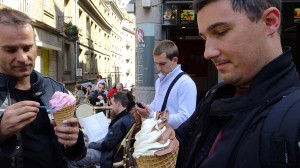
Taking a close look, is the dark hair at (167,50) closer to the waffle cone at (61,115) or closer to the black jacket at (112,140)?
the black jacket at (112,140)

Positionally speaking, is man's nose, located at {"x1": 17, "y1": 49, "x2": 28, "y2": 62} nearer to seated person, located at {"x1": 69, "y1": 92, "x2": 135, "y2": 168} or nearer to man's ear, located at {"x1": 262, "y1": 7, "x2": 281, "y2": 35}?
man's ear, located at {"x1": 262, "y1": 7, "x2": 281, "y2": 35}

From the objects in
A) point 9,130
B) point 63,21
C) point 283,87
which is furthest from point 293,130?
point 63,21

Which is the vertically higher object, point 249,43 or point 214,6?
point 214,6

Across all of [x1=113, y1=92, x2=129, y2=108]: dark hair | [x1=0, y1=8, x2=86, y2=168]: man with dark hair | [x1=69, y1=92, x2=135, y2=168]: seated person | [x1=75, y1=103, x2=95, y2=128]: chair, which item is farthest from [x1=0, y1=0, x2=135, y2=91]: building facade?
[x1=0, y1=8, x2=86, y2=168]: man with dark hair

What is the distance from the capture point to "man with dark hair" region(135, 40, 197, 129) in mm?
3326

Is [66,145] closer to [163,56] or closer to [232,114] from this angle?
[232,114]

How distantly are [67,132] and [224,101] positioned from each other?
105cm

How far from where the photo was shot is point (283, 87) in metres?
1.17

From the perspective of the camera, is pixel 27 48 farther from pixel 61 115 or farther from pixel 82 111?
pixel 82 111

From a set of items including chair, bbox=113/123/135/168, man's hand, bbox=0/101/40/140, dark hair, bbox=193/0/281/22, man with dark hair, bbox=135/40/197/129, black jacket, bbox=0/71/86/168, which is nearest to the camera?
dark hair, bbox=193/0/281/22

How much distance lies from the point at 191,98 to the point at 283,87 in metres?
2.28

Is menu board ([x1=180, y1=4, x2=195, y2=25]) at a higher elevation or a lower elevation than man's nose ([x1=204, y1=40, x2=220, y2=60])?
higher

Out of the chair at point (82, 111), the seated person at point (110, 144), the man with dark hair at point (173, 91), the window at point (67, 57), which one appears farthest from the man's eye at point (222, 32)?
the window at point (67, 57)

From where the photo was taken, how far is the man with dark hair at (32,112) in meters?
1.88
